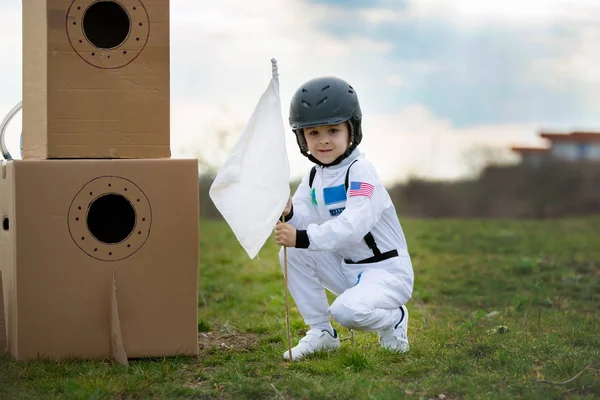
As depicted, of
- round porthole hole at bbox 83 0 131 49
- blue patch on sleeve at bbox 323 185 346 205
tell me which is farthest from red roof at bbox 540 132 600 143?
round porthole hole at bbox 83 0 131 49

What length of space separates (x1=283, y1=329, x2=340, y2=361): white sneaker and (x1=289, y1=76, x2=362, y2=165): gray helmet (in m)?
0.93

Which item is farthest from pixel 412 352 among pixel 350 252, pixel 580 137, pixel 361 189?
pixel 580 137

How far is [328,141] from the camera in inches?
160

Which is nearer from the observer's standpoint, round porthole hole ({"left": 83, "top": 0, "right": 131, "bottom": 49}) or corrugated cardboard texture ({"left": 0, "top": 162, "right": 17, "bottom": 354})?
corrugated cardboard texture ({"left": 0, "top": 162, "right": 17, "bottom": 354})

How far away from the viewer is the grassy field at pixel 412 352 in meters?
3.42

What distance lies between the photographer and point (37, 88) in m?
4.11

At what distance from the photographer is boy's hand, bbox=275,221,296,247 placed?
12.4 feet

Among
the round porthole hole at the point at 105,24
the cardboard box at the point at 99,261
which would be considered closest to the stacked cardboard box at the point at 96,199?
the cardboard box at the point at 99,261

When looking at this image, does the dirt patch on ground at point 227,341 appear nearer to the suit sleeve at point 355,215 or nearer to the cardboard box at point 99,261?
the cardboard box at point 99,261

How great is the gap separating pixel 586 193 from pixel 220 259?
8.76m

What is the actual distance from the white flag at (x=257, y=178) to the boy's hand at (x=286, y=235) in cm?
5

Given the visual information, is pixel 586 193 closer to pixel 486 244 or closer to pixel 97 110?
pixel 486 244

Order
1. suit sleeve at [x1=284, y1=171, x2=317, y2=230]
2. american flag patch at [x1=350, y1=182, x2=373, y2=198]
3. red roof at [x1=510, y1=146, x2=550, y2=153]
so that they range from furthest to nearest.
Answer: red roof at [x1=510, y1=146, x2=550, y2=153] → suit sleeve at [x1=284, y1=171, x2=317, y2=230] → american flag patch at [x1=350, y1=182, x2=373, y2=198]

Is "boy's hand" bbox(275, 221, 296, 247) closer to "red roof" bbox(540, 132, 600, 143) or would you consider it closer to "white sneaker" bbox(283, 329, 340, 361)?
"white sneaker" bbox(283, 329, 340, 361)
